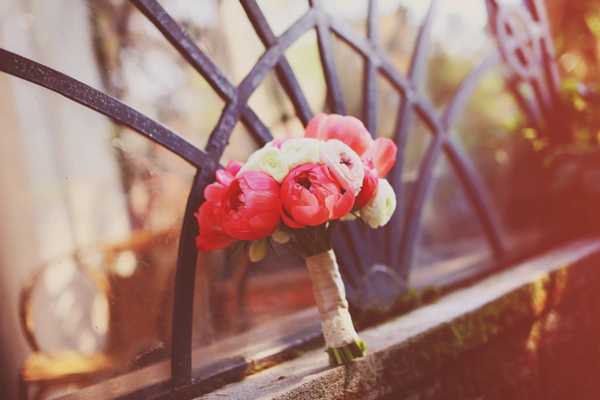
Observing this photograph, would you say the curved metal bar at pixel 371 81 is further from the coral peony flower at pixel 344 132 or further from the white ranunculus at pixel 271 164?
the white ranunculus at pixel 271 164

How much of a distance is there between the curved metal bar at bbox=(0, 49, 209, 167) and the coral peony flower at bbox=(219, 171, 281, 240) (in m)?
0.34

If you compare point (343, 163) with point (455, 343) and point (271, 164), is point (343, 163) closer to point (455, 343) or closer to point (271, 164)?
point (271, 164)

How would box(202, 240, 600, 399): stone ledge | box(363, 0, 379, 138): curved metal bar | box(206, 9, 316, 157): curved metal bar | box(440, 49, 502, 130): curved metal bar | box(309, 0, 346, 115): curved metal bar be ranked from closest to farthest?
box(202, 240, 600, 399): stone ledge < box(206, 9, 316, 157): curved metal bar < box(309, 0, 346, 115): curved metal bar < box(363, 0, 379, 138): curved metal bar < box(440, 49, 502, 130): curved metal bar

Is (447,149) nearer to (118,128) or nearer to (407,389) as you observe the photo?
(407,389)

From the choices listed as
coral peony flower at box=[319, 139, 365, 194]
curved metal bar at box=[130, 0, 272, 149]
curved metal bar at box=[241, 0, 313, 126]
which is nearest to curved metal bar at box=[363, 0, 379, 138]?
curved metal bar at box=[241, 0, 313, 126]

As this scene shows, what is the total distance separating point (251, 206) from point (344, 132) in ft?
1.18

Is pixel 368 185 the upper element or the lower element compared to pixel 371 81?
lower

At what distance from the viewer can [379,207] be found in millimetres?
1188

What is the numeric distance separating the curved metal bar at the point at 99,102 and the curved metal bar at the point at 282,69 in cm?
45

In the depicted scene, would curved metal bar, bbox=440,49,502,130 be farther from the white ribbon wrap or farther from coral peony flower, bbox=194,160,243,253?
coral peony flower, bbox=194,160,243,253

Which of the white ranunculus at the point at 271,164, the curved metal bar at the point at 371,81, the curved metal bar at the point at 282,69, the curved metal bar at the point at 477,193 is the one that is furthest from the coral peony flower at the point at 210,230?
the curved metal bar at the point at 477,193

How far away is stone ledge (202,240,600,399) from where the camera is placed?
49.1 inches

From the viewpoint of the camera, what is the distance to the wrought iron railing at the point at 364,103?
1.27 metres

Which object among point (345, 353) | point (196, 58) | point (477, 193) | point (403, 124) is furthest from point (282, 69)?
point (477, 193)
